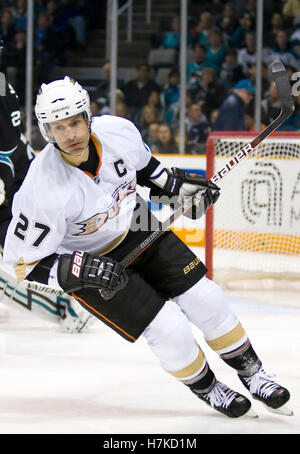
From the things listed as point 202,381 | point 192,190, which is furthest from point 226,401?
point 192,190

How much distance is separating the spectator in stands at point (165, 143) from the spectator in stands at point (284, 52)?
81 cm

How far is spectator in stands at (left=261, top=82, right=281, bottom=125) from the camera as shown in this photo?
5.72 m

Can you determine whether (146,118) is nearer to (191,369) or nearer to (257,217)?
(257,217)

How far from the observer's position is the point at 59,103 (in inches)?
91.8

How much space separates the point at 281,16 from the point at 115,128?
378 cm

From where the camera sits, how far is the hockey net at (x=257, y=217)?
4.73 meters

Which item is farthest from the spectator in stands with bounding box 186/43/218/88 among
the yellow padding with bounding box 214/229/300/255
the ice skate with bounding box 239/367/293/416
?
the ice skate with bounding box 239/367/293/416

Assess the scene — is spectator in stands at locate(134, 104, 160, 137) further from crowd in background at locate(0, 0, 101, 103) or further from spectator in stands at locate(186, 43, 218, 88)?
crowd in background at locate(0, 0, 101, 103)

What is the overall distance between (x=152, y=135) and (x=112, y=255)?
3596 mm

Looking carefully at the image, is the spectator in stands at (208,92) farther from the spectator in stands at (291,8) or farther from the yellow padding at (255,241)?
the yellow padding at (255,241)

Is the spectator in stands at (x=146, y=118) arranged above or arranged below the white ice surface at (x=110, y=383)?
above

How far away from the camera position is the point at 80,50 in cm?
680

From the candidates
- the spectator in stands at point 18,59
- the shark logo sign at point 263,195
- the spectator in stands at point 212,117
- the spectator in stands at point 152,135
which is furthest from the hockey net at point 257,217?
the spectator in stands at point 18,59
